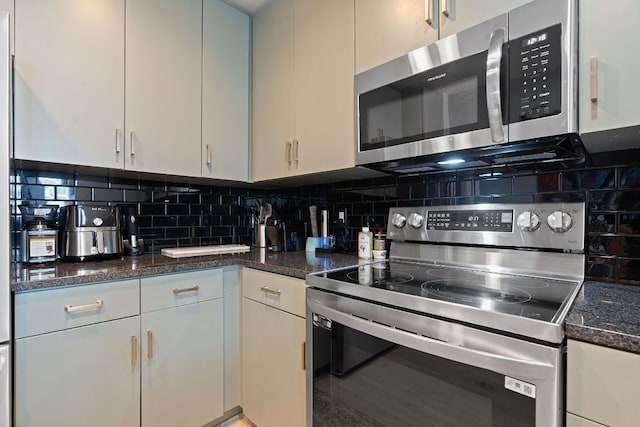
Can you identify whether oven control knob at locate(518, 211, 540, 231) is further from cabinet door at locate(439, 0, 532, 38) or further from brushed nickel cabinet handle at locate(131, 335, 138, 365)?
brushed nickel cabinet handle at locate(131, 335, 138, 365)

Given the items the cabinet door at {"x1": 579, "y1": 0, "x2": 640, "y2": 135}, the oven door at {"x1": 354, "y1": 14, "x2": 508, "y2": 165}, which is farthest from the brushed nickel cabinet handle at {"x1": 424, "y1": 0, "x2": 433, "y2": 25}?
the cabinet door at {"x1": 579, "y1": 0, "x2": 640, "y2": 135}

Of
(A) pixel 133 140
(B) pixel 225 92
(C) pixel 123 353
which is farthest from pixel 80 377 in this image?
(B) pixel 225 92

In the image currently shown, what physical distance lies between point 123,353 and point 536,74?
5.98 ft

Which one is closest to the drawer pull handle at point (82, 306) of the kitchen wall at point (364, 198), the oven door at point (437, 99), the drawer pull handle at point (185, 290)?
the drawer pull handle at point (185, 290)

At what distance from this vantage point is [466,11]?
114 centimetres

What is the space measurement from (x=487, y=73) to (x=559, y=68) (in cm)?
19

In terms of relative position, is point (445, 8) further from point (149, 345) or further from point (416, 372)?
point (149, 345)

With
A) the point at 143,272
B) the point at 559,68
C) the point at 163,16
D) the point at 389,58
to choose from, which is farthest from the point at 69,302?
the point at 559,68

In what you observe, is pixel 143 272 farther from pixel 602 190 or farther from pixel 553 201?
pixel 602 190

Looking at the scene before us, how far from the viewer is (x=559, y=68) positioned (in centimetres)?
92

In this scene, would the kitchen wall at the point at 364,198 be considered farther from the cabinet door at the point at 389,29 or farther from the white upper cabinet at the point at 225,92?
the cabinet door at the point at 389,29

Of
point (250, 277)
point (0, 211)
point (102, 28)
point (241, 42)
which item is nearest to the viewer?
point (0, 211)

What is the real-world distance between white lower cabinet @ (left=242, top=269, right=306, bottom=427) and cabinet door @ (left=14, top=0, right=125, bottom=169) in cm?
97

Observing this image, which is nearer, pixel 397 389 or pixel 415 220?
pixel 397 389
